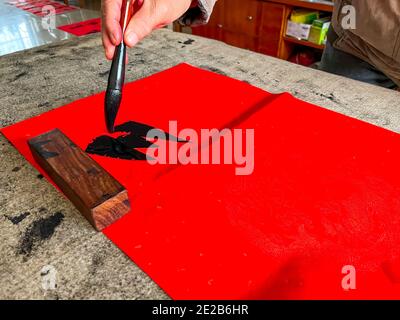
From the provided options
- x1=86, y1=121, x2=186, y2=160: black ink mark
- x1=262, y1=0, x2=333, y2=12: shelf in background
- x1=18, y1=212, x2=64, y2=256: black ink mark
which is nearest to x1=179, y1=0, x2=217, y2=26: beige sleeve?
x1=86, y1=121, x2=186, y2=160: black ink mark

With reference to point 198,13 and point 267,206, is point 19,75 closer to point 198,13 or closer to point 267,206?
point 198,13

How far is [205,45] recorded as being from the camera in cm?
116

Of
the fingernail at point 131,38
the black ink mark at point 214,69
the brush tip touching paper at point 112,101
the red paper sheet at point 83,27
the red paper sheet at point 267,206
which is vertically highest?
the fingernail at point 131,38

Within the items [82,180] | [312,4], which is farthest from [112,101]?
[312,4]

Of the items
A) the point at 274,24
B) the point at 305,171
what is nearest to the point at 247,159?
the point at 305,171

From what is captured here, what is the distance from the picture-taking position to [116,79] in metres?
0.58

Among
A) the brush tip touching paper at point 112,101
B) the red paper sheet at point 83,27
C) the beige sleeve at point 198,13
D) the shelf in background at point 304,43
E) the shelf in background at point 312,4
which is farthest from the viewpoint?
the red paper sheet at point 83,27

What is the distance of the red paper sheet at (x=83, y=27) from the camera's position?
8.55ft

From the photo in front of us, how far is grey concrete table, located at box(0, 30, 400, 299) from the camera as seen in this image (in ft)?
1.30

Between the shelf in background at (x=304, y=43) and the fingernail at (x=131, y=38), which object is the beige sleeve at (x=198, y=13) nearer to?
the fingernail at (x=131, y=38)

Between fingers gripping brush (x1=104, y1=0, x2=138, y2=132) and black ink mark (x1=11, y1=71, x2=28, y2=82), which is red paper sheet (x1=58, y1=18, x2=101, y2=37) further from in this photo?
fingers gripping brush (x1=104, y1=0, x2=138, y2=132)

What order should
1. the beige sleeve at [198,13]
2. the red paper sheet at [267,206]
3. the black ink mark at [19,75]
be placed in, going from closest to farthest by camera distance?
the red paper sheet at [267,206]
the beige sleeve at [198,13]
the black ink mark at [19,75]

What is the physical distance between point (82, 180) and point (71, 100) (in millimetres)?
403

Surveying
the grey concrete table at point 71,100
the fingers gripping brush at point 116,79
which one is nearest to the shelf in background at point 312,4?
the grey concrete table at point 71,100
